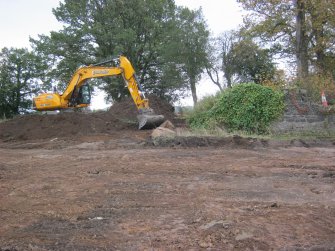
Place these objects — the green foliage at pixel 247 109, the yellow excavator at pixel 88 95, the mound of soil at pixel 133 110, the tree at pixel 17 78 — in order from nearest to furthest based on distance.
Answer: the green foliage at pixel 247 109 < the yellow excavator at pixel 88 95 < the mound of soil at pixel 133 110 < the tree at pixel 17 78

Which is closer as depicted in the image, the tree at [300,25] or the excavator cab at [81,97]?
the excavator cab at [81,97]

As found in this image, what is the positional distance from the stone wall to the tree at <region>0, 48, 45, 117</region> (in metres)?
28.2

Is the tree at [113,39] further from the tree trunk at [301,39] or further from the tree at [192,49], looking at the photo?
the tree trunk at [301,39]

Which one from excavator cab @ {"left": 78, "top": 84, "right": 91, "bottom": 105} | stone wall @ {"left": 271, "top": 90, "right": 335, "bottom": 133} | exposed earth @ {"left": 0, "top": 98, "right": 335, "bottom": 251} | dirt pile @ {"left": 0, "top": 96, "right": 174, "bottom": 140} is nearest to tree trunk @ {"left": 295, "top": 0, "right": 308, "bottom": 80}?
stone wall @ {"left": 271, "top": 90, "right": 335, "bottom": 133}

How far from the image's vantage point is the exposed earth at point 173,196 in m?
4.40

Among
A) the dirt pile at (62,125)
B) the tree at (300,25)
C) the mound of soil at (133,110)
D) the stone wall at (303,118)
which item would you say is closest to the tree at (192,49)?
the tree at (300,25)

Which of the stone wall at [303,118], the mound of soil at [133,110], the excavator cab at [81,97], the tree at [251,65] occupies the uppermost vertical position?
the tree at [251,65]

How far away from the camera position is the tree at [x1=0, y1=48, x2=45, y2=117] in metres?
37.8

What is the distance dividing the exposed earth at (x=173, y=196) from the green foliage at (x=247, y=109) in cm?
239

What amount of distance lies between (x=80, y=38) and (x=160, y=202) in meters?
28.3

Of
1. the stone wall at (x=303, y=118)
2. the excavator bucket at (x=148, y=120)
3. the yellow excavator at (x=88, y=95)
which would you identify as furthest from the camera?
the yellow excavator at (x=88, y=95)

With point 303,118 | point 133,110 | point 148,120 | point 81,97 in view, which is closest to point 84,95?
point 81,97

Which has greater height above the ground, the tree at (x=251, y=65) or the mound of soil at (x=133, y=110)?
the tree at (x=251, y=65)

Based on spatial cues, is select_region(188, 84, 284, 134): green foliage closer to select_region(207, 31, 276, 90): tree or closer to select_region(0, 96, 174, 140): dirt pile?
select_region(0, 96, 174, 140): dirt pile
